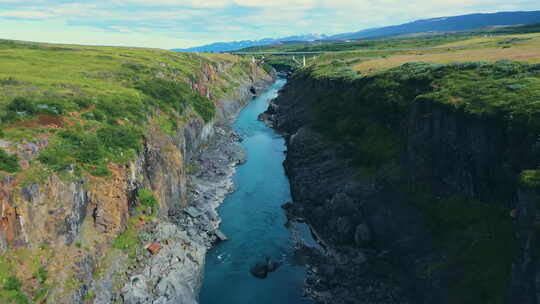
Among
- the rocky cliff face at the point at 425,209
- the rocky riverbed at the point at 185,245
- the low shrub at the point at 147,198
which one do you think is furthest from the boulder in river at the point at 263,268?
the low shrub at the point at 147,198

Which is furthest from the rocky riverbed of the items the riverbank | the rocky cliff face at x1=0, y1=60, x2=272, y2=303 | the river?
the river

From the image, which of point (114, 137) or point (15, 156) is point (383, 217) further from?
point (15, 156)

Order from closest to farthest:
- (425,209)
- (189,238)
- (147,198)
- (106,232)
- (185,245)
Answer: (106,232)
(425,209)
(185,245)
(147,198)
(189,238)

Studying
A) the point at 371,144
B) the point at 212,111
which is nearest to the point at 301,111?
the point at 212,111

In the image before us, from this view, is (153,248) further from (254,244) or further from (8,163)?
(8,163)

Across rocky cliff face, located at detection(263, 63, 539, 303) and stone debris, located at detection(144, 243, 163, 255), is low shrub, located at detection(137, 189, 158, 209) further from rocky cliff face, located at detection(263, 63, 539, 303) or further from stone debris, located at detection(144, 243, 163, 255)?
rocky cliff face, located at detection(263, 63, 539, 303)

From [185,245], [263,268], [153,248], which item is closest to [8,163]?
[153,248]
